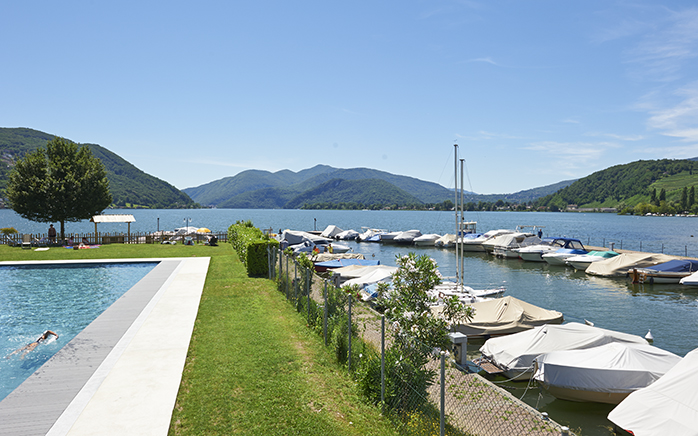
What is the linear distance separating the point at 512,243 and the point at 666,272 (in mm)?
18000

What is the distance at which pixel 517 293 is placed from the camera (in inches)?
1137

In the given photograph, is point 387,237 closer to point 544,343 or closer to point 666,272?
point 666,272

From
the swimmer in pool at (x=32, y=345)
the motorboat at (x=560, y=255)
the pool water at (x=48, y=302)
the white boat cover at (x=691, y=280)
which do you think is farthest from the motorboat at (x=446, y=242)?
the swimmer in pool at (x=32, y=345)

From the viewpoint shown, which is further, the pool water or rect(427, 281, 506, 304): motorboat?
rect(427, 281, 506, 304): motorboat

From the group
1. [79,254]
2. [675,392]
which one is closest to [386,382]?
[675,392]

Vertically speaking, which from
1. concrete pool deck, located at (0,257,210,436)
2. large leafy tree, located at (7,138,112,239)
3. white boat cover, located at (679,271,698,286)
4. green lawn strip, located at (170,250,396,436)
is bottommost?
white boat cover, located at (679,271,698,286)

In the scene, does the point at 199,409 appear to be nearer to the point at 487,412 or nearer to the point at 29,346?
the point at 487,412

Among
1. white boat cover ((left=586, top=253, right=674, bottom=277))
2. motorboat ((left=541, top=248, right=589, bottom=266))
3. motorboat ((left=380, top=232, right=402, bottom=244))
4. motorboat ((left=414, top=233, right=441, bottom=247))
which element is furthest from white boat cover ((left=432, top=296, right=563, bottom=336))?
motorboat ((left=380, top=232, right=402, bottom=244))

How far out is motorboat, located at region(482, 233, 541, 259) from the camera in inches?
1874

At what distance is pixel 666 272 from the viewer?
31.4 meters

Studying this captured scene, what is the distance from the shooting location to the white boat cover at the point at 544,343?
40.1 ft

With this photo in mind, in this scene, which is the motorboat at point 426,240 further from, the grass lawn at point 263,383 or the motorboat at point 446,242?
the grass lawn at point 263,383

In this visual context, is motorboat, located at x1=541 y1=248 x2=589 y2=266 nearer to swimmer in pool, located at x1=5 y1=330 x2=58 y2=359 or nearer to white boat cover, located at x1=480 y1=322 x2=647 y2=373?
white boat cover, located at x1=480 y1=322 x2=647 y2=373

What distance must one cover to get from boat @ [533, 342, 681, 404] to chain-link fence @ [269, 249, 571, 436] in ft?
8.87
